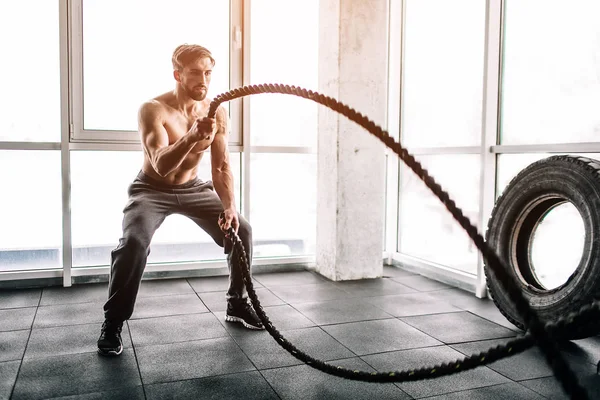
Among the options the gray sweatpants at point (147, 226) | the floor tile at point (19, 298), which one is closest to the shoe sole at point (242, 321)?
the gray sweatpants at point (147, 226)

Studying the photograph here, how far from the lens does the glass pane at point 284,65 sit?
14.6 ft

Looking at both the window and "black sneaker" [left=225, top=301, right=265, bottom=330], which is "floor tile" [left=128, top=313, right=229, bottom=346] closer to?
"black sneaker" [left=225, top=301, right=265, bottom=330]

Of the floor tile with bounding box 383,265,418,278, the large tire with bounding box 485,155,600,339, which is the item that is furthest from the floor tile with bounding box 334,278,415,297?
the large tire with bounding box 485,155,600,339

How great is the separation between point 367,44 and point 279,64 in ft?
2.65

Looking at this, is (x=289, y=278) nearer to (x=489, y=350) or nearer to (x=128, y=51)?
(x=128, y=51)

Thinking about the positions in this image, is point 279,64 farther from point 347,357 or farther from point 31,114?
point 347,357

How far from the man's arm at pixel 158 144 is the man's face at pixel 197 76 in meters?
0.23

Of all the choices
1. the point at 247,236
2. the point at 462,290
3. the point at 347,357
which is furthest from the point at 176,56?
the point at 462,290

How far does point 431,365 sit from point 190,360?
1.16 metres

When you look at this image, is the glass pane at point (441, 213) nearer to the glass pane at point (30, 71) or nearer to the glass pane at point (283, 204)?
the glass pane at point (283, 204)

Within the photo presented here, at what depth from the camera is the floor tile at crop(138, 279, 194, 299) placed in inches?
151

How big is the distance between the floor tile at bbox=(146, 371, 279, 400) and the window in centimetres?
242

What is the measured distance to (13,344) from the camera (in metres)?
2.72

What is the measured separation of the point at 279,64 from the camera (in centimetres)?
454
